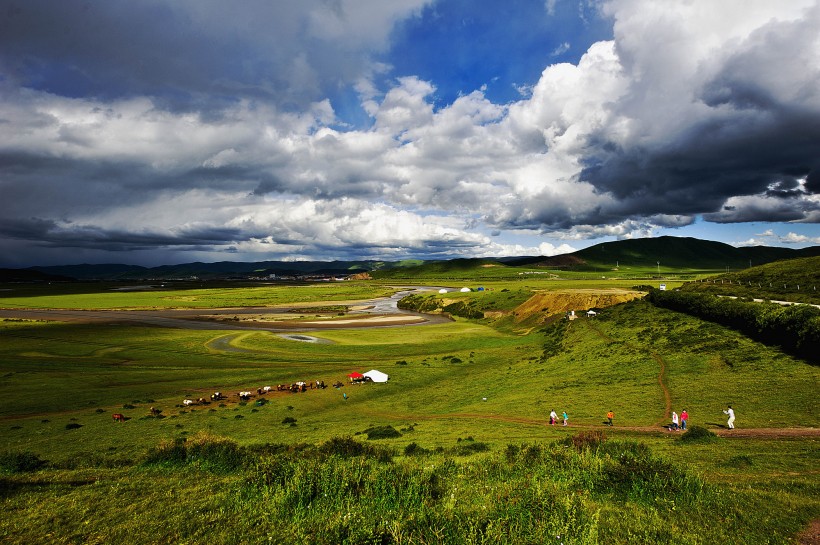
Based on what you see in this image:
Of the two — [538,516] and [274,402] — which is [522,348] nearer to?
[274,402]

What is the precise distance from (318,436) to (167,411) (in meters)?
24.6

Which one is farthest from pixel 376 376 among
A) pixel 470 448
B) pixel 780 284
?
pixel 780 284

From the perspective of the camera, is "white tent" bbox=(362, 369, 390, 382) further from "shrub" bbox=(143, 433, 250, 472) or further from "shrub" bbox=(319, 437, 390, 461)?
"shrub" bbox=(143, 433, 250, 472)

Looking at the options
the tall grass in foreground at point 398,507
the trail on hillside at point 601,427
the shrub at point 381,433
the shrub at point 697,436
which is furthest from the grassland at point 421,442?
the shrub at point 381,433

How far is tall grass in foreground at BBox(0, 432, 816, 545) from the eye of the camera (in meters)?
10.7

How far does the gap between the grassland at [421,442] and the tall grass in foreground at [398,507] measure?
83 millimetres

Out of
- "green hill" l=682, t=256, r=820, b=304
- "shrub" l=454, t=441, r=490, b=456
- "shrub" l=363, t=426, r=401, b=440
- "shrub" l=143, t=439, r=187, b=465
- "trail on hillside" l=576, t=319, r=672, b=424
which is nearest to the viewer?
"shrub" l=143, t=439, r=187, b=465

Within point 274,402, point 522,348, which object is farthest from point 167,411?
point 522,348

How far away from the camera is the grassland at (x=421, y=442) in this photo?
11758mm

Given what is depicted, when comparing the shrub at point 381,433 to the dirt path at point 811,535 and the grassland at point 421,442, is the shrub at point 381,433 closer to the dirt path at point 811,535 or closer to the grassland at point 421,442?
the grassland at point 421,442

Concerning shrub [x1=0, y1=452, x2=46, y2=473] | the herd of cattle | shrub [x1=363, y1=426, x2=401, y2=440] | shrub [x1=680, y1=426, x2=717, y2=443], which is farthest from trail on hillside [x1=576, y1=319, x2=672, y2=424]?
shrub [x1=0, y1=452, x2=46, y2=473]

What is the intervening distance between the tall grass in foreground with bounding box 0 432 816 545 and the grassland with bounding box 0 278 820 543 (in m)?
0.08

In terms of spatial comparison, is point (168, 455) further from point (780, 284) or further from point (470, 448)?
point (780, 284)

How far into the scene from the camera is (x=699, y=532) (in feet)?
39.3
